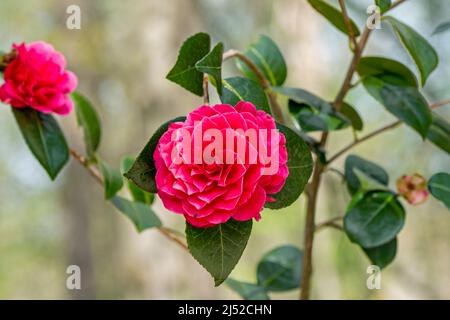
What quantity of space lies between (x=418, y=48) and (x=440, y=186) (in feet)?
0.70

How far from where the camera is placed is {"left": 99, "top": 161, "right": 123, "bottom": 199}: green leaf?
101 cm

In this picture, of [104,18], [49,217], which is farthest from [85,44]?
[49,217]

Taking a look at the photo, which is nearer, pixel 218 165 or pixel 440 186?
pixel 218 165

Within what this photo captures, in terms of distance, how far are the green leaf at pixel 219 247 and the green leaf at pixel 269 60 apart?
46cm

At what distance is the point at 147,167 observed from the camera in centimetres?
60

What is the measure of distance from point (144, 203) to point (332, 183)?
1866 mm

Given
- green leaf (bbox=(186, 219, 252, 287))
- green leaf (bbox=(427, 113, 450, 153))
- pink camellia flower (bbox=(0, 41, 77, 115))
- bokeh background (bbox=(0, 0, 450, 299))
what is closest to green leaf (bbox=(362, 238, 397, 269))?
green leaf (bbox=(427, 113, 450, 153))

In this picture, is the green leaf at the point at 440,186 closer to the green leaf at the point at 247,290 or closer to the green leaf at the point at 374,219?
the green leaf at the point at 374,219

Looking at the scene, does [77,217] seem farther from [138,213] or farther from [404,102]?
[404,102]

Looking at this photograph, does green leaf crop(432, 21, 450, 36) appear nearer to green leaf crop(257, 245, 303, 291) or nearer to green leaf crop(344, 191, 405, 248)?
green leaf crop(344, 191, 405, 248)

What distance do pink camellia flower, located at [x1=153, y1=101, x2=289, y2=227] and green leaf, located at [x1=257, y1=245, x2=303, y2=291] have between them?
563 mm

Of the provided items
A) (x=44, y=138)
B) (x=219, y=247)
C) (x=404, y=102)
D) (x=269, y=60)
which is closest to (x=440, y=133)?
(x=404, y=102)

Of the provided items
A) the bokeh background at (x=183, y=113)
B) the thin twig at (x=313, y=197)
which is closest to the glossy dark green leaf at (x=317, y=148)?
the thin twig at (x=313, y=197)

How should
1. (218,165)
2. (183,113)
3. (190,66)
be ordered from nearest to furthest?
(218,165)
(190,66)
(183,113)
